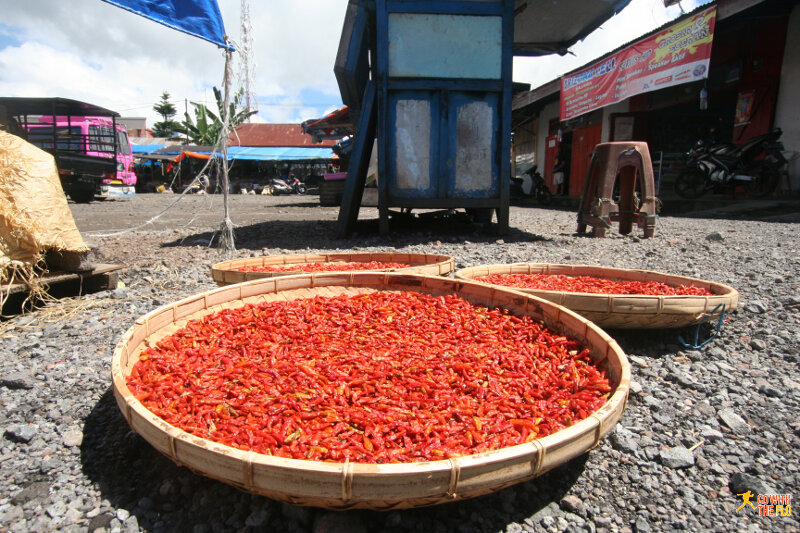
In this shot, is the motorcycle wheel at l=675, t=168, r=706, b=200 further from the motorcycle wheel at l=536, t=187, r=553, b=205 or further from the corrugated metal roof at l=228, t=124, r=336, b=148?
the corrugated metal roof at l=228, t=124, r=336, b=148

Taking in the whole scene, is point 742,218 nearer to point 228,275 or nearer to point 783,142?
point 783,142

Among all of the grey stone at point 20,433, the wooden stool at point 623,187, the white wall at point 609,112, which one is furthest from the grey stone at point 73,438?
the white wall at point 609,112

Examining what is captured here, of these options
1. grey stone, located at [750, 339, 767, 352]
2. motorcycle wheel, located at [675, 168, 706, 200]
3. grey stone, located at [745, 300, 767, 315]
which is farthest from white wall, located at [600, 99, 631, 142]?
grey stone, located at [750, 339, 767, 352]

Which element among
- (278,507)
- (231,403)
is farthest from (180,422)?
(278,507)

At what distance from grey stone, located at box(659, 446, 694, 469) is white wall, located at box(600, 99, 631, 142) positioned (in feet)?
41.5

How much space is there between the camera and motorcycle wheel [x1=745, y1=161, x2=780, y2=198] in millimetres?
8086

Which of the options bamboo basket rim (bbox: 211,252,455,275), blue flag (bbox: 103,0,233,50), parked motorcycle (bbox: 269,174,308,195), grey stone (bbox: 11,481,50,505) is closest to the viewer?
grey stone (bbox: 11,481,50,505)

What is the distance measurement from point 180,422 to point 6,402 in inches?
47.3

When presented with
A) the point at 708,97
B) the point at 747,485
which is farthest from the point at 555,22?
the point at 747,485

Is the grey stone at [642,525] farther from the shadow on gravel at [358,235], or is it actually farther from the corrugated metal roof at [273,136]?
the corrugated metal roof at [273,136]

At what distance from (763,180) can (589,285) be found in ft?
25.3

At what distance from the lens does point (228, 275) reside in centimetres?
321

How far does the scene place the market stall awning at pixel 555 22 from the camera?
654 cm

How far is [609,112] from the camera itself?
12719 millimetres
